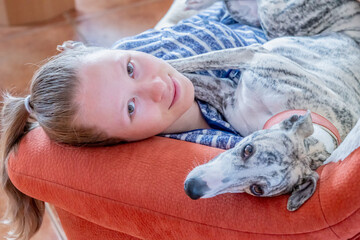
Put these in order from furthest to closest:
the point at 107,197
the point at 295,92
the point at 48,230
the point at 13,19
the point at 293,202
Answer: the point at 13,19 → the point at 48,230 → the point at 295,92 → the point at 107,197 → the point at 293,202

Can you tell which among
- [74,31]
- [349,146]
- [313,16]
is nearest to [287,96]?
[349,146]

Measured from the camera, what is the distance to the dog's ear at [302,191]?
0.83 meters

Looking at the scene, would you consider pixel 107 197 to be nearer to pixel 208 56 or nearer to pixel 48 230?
pixel 208 56

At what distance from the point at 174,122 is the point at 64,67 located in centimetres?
31

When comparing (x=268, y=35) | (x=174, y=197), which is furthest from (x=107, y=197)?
(x=268, y=35)

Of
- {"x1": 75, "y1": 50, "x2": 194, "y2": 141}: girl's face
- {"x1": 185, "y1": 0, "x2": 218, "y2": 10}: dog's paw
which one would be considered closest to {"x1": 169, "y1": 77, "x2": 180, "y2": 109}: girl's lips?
{"x1": 75, "y1": 50, "x2": 194, "y2": 141}: girl's face

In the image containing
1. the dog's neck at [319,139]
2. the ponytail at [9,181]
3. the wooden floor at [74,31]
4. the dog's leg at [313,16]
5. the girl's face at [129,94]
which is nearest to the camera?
the dog's neck at [319,139]

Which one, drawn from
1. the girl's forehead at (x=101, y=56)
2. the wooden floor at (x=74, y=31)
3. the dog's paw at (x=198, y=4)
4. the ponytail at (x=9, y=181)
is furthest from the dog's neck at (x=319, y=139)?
the wooden floor at (x=74, y=31)

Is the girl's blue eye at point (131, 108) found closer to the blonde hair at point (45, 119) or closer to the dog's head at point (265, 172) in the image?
the blonde hair at point (45, 119)

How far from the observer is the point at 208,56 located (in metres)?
1.19

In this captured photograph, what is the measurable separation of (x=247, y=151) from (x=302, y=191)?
12 centimetres

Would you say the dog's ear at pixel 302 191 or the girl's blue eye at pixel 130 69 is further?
the girl's blue eye at pixel 130 69

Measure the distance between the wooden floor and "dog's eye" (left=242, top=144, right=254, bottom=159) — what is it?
158 centimetres

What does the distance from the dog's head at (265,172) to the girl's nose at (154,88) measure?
10.4 inches
